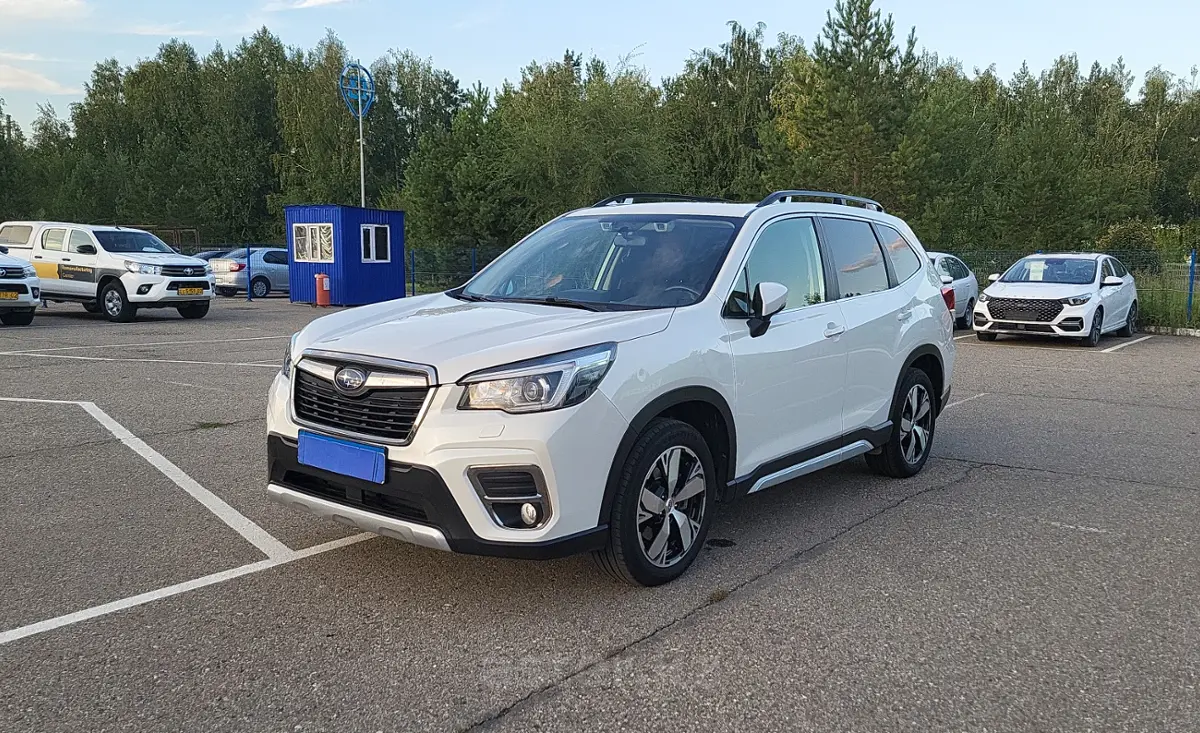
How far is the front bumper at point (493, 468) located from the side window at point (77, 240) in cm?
1709

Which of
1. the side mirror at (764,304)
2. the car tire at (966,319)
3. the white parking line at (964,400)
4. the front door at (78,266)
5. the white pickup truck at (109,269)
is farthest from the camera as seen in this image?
the car tire at (966,319)

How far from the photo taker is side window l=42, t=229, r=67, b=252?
18.4 metres

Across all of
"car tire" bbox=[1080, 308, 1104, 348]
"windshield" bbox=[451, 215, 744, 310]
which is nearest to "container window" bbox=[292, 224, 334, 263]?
"car tire" bbox=[1080, 308, 1104, 348]

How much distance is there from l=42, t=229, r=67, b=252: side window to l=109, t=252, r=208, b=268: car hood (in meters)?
1.29

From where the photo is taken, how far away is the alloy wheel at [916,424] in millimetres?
6188

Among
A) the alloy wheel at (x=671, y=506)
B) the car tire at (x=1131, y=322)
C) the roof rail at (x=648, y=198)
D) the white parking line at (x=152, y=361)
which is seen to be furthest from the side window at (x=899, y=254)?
the car tire at (x=1131, y=322)

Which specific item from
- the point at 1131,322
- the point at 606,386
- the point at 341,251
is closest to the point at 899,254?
the point at 606,386

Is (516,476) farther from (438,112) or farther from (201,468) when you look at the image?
(438,112)

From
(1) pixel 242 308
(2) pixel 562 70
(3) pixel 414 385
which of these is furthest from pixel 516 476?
(2) pixel 562 70

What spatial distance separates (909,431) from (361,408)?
3799 millimetres

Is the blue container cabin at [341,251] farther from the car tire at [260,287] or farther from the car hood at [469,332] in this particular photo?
the car hood at [469,332]

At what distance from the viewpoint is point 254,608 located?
12.9 feet

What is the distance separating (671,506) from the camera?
4191mm

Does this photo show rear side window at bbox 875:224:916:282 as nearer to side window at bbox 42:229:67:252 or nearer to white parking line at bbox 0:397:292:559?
white parking line at bbox 0:397:292:559
